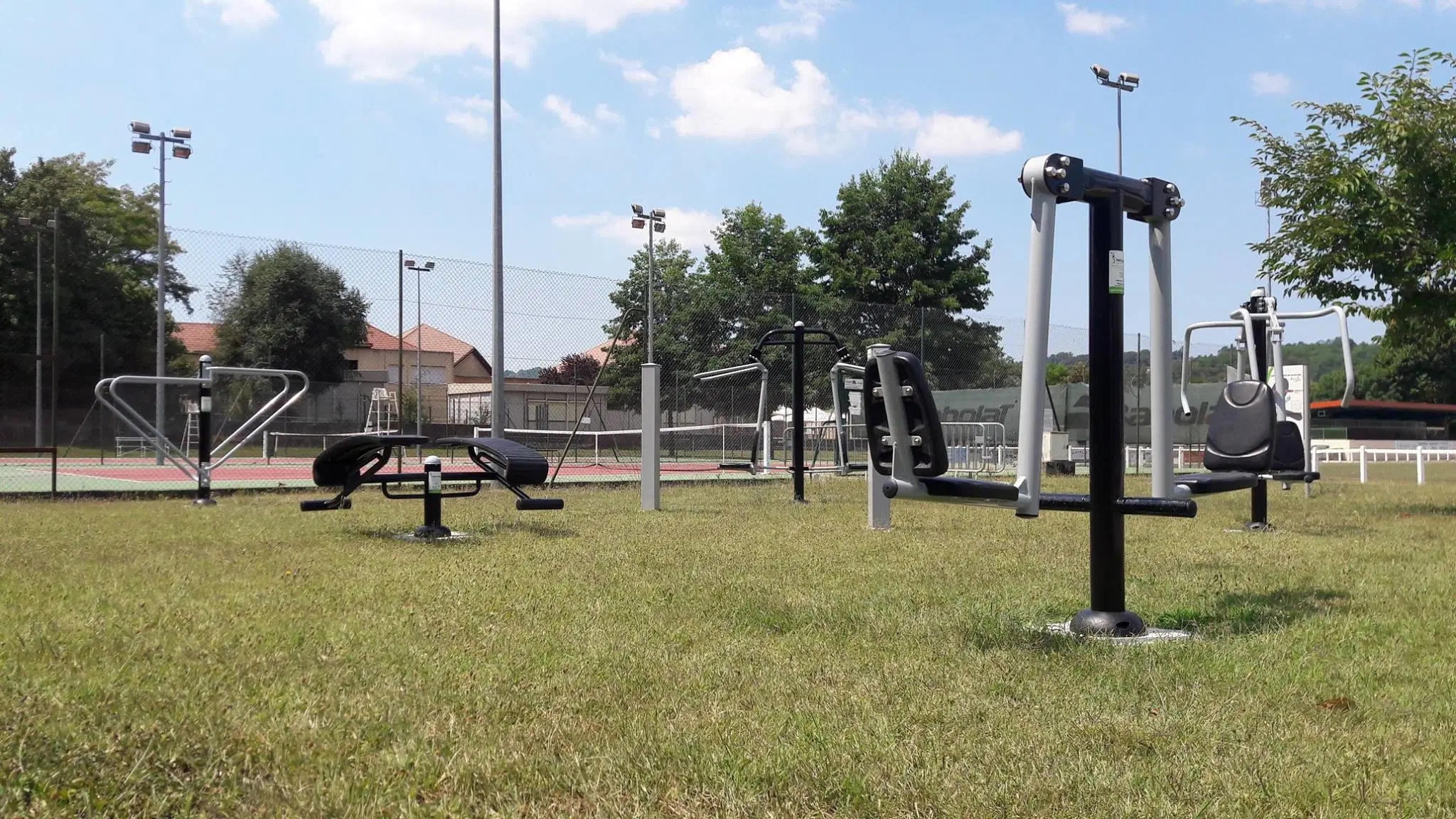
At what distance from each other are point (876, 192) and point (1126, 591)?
3668cm

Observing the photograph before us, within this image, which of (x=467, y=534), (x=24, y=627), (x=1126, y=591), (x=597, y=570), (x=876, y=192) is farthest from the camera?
(x=876, y=192)

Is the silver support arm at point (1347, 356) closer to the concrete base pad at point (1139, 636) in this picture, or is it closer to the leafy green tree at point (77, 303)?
the concrete base pad at point (1139, 636)

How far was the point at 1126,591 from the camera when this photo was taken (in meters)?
5.30

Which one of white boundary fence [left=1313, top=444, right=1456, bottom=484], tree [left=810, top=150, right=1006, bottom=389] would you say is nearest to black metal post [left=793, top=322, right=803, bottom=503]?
white boundary fence [left=1313, top=444, right=1456, bottom=484]

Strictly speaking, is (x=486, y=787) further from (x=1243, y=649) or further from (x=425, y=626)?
(x=1243, y=649)

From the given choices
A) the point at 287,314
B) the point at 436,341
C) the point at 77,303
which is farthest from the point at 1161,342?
the point at 77,303

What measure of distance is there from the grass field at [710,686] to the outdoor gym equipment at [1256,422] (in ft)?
1.81

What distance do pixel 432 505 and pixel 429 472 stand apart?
0.76ft

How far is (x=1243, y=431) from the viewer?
6.02 metres

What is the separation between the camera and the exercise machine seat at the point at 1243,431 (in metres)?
5.92

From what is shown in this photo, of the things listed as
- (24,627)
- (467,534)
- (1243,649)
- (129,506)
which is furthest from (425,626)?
A: (129,506)

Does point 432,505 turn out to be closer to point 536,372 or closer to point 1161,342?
point 1161,342

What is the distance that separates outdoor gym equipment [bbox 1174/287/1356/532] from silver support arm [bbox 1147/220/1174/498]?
11 cm

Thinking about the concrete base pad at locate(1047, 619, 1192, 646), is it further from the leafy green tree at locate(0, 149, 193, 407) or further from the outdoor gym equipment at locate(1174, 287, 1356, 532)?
the leafy green tree at locate(0, 149, 193, 407)
